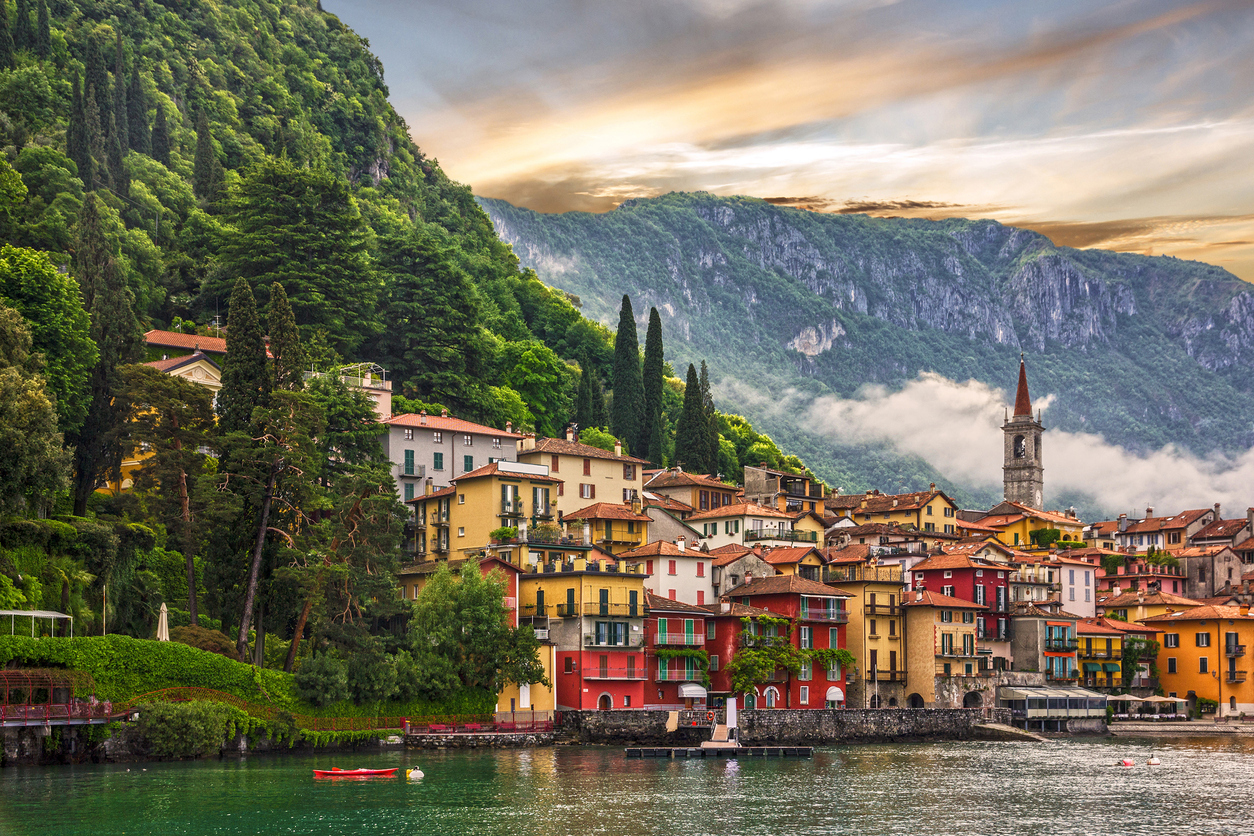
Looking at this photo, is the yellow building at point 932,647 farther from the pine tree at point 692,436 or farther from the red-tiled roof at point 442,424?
the pine tree at point 692,436

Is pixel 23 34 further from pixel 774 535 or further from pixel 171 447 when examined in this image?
pixel 774 535

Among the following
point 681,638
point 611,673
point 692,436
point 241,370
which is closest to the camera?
point 241,370

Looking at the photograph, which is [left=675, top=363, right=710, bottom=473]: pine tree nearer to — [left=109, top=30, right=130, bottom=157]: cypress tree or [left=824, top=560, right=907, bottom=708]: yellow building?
[left=824, top=560, right=907, bottom=708]: yellow building

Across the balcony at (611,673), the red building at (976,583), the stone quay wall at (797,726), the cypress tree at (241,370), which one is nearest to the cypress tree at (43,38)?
the cypress tree at (241,370)

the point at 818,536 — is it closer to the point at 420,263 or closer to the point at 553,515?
the point at 553,515

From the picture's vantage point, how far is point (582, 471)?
337 ft

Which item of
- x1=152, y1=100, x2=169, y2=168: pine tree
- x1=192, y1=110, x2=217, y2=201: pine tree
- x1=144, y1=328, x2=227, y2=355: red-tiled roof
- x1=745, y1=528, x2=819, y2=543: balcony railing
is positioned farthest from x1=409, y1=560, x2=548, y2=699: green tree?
x1=152, y1=100, x2=169, y2=168: pine tree

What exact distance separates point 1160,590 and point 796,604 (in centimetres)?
5893

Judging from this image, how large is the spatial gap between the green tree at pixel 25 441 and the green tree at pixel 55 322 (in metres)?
9.45

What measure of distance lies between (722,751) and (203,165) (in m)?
81.5

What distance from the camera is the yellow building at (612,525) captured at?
3792 inches

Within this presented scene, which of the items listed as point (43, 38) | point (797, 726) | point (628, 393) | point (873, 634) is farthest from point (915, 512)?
point (43, 38)

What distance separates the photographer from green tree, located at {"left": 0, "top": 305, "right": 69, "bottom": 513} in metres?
59.9

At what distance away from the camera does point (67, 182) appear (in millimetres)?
99312
